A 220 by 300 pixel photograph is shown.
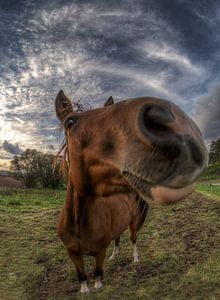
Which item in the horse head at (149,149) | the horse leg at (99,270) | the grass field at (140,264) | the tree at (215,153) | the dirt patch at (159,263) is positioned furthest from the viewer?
the tree at (215,153)

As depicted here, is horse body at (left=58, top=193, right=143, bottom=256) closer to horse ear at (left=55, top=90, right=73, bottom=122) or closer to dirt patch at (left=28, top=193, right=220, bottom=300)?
dirt patch at (left=28, top=193, right=220, bottom=300)

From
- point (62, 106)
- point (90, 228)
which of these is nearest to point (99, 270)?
point (90, 228)

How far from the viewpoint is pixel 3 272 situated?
6195 mm

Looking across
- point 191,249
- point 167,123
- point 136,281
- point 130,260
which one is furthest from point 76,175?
point 191,249

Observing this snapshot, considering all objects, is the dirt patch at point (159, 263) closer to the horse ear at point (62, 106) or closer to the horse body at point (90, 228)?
the horse body at point (90, 228)

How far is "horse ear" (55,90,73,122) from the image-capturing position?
3.83 metres

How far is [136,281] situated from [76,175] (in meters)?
→ 3.05

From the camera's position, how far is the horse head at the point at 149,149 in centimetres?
194

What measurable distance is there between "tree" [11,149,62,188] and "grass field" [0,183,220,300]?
53.8 feet

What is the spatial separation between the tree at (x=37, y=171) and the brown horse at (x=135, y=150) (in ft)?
72.5

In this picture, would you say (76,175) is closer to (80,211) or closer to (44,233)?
(80,211)

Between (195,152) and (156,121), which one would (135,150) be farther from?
(195,152)

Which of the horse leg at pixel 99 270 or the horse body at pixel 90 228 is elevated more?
the horse body at pixel 90 228

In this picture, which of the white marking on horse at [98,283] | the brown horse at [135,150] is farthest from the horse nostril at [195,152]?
the white marking on horse at [98,283]
